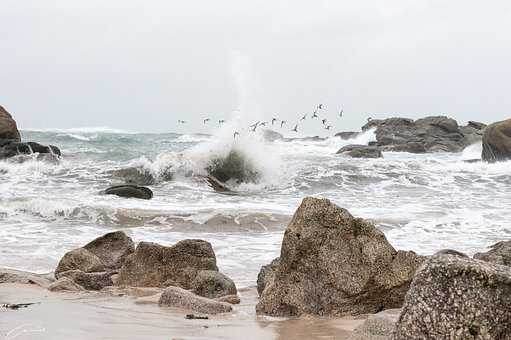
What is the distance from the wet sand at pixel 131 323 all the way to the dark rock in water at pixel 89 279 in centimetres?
80

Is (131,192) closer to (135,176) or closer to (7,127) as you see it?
(135,176)

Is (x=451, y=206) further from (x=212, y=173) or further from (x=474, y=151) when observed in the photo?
(x=474, y=151)

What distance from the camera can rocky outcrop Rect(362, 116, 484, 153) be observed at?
112 feet

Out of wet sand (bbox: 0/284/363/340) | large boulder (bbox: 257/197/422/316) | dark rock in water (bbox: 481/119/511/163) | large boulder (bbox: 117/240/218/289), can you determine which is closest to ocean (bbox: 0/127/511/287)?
large boulder (bbox: 117/240/218/289)

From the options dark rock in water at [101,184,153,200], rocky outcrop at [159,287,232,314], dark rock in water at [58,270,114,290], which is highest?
rocky outcrop at [159,287,232,314]

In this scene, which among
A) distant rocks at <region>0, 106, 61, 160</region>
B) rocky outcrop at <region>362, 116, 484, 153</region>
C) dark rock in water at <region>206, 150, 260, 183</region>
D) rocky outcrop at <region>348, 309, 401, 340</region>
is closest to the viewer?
rocky outcrop at <region>348, 309, 401, 340</region>

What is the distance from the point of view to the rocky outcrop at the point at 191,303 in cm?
473

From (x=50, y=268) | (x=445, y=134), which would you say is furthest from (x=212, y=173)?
(x=445, y=134)

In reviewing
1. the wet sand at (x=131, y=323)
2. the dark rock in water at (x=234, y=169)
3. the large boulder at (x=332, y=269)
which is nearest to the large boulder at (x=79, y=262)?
the wet sand at (x=131, y=323)

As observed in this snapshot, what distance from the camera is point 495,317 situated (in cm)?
242

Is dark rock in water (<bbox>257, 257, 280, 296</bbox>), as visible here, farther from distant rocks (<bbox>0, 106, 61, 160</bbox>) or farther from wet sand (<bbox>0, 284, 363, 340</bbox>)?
distant rocks (<bbox>0, 106, 61, 160</bbox>)

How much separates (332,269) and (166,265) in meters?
2.21

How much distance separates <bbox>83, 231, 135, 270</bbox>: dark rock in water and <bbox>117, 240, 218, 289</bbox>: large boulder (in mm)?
1134

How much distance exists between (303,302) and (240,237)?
529 cm
